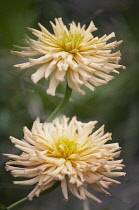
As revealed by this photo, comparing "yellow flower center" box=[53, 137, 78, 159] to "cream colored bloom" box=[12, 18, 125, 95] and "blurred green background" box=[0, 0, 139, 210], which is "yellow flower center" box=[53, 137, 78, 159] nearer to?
"cream colored bloom" box=[12, 18, 125, 95]

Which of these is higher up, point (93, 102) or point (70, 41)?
point (93, 102)

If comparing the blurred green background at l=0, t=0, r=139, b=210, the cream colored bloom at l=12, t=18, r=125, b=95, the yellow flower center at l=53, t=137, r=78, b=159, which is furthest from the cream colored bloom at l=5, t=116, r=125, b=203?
the blurred green background at l=0, t=0, r=139, b=210

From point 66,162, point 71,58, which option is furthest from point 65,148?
point 71,58

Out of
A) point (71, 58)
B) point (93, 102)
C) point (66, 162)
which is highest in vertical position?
point (93, 102)

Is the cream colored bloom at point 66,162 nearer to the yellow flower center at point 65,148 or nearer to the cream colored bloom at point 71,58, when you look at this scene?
the yellow flower center at point 65,148

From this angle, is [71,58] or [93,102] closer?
[71,58]

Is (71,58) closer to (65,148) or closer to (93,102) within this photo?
(65,148)

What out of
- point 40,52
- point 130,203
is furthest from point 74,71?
point 130,203

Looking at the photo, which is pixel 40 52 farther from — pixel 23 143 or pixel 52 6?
pixel 52 6
